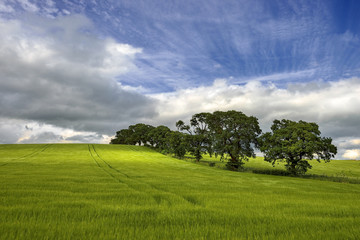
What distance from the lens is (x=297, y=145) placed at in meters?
37.3

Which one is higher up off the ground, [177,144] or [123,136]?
[123,136]

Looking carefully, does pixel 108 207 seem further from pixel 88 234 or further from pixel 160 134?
pixel 160 134

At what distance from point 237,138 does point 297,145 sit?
12.0 meters

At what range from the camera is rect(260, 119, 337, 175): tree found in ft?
123

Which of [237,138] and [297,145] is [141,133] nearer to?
[237,138]

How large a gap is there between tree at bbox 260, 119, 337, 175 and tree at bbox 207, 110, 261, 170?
305cm

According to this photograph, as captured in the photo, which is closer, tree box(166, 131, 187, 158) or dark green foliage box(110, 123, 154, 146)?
tree box(166, 131, 187, 158)

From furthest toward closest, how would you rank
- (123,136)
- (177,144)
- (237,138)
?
(123,136), (177,144), (237,138)

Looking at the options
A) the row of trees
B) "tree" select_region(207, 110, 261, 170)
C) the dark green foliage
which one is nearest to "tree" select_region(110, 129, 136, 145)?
the dark green foliage

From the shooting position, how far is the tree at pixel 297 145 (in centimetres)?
3752

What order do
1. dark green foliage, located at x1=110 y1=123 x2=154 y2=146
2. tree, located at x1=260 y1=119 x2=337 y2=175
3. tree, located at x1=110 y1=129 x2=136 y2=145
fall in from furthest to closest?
tree, located at x1=110 y1=129 x2=136 y2=145 → dark green foliage, located at x1=110 y1=123 x2=154 y2=146 → tree, located at x1=260 y1=119 x2=337 y2=175

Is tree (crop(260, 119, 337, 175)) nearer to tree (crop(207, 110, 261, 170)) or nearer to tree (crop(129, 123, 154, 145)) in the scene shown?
tree (crop(207, 110, 261, 170))

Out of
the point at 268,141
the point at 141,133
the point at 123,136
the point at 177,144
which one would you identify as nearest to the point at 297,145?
the point at 268,141

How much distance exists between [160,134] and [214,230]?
306ft
